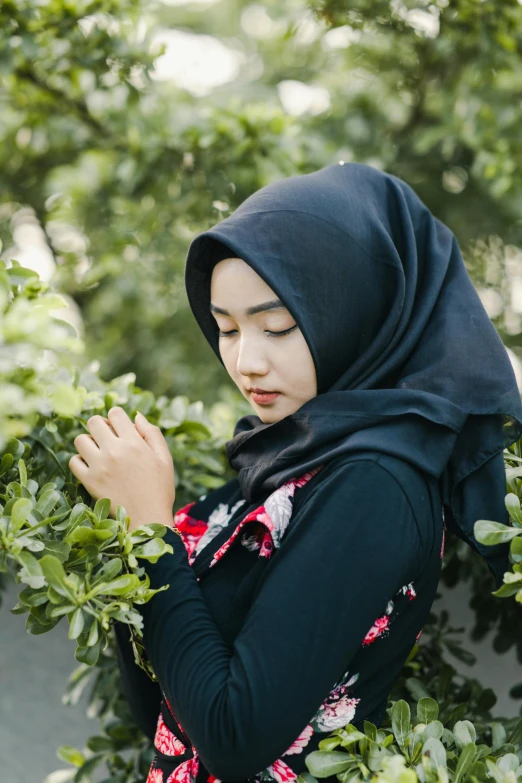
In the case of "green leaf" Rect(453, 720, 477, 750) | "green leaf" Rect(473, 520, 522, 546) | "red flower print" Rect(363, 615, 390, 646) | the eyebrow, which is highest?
the eyebrow

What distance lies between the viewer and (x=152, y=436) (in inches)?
62.7

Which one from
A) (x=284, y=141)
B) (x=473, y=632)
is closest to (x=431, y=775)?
(x=473, y=632)

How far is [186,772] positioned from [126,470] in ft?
1.95

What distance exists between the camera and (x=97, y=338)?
14.7 ft

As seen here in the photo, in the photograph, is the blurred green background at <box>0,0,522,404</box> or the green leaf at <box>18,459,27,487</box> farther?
the blurred green background at <box>0,0,522,404</box>

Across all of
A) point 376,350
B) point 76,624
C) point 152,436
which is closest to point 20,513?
point 76,624

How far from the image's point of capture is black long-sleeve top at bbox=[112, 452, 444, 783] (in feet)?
3.92

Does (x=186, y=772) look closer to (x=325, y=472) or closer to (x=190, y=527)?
(x=190, y=527)

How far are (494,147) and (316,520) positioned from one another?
2.10 m

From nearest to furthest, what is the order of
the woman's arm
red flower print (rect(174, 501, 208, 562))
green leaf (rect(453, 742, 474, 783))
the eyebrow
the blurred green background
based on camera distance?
the woman's arm
green leaf (rect(453, 742, 474, 783))
the eyebrow
red flower print (rect(174, 501, 208, 562))
the blurred green background

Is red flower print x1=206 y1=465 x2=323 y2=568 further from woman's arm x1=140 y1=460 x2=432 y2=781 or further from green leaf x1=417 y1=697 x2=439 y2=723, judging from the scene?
green leaf x1=417 y1=697 x2=439 y2=723

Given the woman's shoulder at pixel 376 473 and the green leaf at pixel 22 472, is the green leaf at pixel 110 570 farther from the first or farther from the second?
the woman's shoulder at pixel 376 473

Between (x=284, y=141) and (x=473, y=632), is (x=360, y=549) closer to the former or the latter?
(x=473, y=632)

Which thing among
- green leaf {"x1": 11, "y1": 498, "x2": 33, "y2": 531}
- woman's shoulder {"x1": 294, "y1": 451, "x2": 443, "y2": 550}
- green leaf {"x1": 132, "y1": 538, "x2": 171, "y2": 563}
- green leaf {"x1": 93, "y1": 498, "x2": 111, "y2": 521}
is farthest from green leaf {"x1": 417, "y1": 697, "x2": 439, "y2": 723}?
green leaf {"x1": 11, "y1": 498, "x2": 33, "y2": 531}
